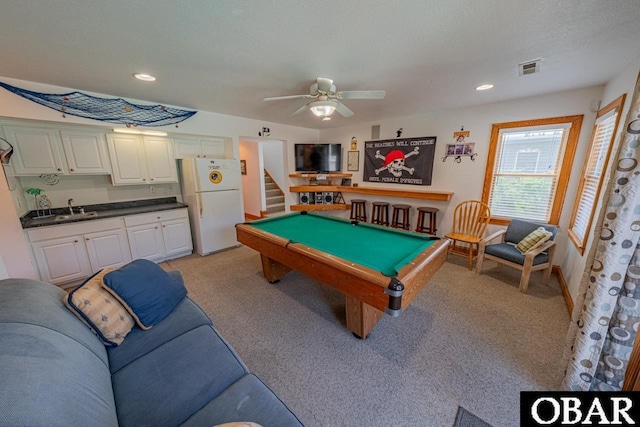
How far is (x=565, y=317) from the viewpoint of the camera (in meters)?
2.22

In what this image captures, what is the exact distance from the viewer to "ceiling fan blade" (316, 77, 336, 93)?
2.17m

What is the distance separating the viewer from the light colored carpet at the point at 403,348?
144cm

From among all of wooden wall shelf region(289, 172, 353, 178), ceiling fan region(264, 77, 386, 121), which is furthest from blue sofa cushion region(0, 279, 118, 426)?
wooden wall shelf region(289, 172, 353, 178)

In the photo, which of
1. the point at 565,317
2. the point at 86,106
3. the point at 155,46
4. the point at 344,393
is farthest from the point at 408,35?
the point at 86,106

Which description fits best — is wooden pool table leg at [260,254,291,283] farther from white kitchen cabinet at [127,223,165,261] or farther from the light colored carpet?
white kitchen cabinet at [127,223,165,261]

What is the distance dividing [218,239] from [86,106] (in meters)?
2.38

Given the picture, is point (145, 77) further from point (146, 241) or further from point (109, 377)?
point (109, 377)

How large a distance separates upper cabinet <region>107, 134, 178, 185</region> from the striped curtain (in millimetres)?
4715

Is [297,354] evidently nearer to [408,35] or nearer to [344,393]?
[344,393]

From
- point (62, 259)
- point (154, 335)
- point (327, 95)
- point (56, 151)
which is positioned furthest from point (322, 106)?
point (62, 259)

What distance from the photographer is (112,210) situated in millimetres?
3354

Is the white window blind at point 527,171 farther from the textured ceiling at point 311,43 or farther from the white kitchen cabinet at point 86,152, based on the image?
the white kitchen cabinet at point 86,152

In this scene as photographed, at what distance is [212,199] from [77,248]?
1712mm

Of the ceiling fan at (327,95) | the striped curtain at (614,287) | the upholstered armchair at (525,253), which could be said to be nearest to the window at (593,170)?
the upholstered armchair at (525,253)
